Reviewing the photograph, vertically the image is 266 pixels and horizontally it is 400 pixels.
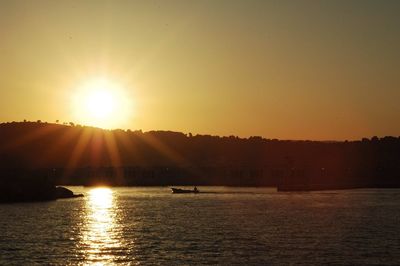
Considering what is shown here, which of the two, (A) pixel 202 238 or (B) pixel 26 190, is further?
(B) pixel 26 190

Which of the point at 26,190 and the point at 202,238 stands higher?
the point at 26,190

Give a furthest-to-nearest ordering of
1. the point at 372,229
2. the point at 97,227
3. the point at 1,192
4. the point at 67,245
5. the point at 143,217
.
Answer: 1. the point at 1,192
2. the point at 143,217
3. the point at 97,227
4. the point at 372,229
5. the point at 67,245

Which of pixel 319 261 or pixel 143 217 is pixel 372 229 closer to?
pixel 319 261

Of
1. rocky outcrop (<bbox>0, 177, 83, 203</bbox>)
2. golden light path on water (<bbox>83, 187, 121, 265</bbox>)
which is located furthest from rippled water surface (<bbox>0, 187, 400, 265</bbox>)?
rocky outcrop (<bbox>0, 177, 83, 203</bbox>)

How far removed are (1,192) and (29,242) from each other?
294ft

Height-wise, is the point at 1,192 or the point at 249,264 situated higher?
the point at 1,192

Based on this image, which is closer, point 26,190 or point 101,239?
point 101,239

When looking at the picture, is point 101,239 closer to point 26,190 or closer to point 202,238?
point 202,238

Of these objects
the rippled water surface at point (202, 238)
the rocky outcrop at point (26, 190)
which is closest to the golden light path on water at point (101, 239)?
the rippled water surface at point (202, 238)

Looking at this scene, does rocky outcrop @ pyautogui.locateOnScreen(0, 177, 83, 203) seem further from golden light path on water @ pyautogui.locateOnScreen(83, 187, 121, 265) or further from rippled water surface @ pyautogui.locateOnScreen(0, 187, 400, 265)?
golden light path on water @ pyautogui.locateOnScreen(83, 187, 121, 265)

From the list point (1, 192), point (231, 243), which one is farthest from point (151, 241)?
point (1, 192)

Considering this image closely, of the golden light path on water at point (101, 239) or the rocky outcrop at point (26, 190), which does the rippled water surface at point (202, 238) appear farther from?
the rocky outcrop at point (26, 190)

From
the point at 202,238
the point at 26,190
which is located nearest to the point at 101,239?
the point at 202,238

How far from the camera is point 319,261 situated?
59.3 meters
